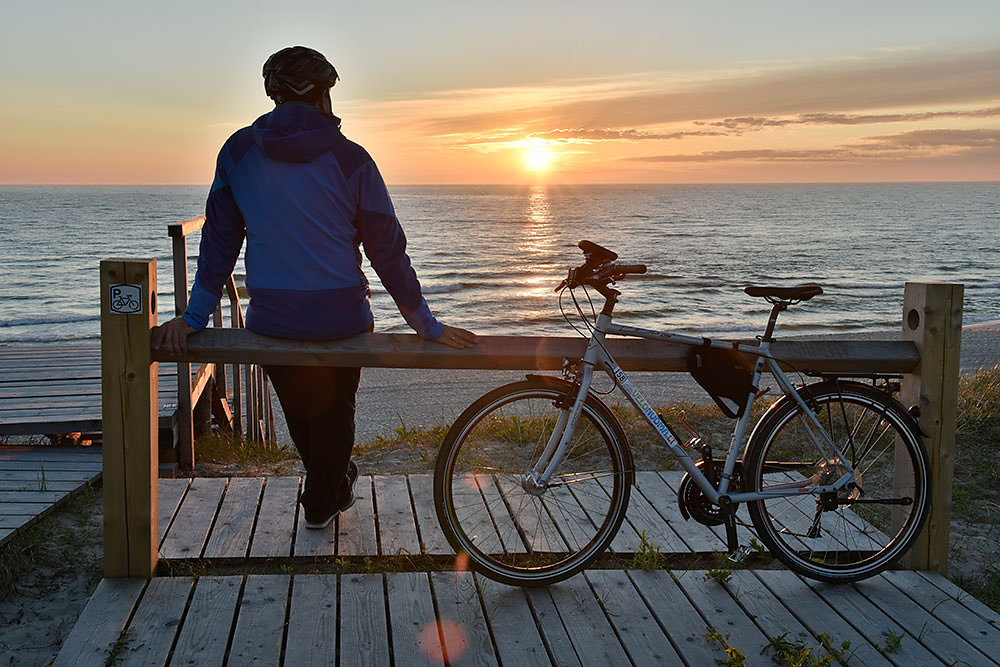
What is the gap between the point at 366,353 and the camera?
352cm

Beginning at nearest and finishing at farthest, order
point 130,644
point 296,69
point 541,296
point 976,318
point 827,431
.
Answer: point 130,644 < point 296,69 < point 827,431 < point 976,318 < point 541,296

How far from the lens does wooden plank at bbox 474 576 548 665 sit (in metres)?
3.04

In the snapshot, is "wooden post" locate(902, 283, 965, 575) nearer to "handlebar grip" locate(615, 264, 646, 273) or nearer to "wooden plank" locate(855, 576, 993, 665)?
"wooden plank" locate(855, 576, 993, 665)

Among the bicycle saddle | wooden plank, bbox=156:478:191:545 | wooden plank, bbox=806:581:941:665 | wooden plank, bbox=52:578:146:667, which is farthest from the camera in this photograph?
wooden plank, bbox=156:478:191:545

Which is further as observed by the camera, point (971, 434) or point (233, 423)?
point (233, 423)

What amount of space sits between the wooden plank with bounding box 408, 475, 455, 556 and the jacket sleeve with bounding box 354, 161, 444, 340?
1.05 meters

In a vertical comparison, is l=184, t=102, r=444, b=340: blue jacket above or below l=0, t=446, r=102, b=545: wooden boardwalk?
above

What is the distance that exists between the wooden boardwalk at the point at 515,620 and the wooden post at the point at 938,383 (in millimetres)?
301

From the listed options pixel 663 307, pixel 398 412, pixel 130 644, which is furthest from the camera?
pixel 663 307

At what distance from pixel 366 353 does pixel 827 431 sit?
6.62 feet

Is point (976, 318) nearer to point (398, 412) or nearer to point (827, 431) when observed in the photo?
point (398, 412)

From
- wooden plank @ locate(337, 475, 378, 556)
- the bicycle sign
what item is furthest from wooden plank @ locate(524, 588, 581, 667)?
the bicycle sign

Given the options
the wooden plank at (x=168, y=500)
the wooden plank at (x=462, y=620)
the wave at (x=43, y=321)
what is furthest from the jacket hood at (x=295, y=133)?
the wave at (x=43, y=321)

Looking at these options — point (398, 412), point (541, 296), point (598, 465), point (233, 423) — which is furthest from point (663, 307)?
point (598, 465)
